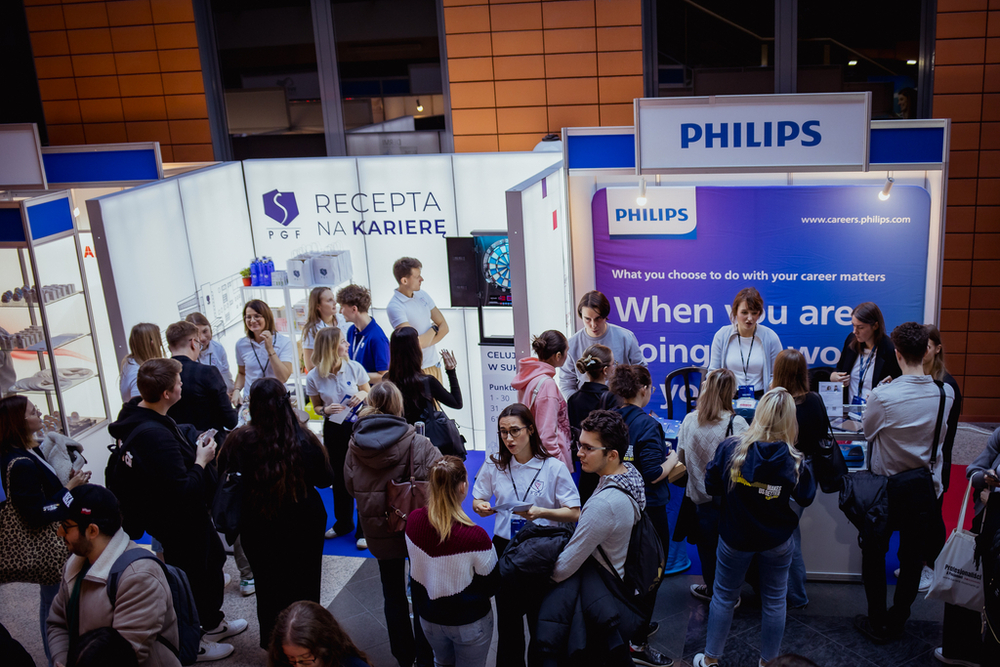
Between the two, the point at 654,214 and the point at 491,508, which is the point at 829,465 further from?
the point at 654,214

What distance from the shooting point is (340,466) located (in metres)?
4.68

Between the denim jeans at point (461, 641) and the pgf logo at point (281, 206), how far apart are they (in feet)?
14.9

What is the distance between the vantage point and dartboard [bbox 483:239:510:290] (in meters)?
6.02

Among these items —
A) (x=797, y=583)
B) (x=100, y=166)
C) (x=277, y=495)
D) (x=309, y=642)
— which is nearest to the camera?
(x=309, y=642)

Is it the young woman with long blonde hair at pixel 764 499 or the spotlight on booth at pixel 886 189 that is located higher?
the spotlight on booth at pixel 886 189

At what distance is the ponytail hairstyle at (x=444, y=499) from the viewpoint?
9.53 ft

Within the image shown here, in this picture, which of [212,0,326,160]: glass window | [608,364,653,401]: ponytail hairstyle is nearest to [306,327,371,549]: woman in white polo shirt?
[608,364,653,401]: ponytail hairstyle

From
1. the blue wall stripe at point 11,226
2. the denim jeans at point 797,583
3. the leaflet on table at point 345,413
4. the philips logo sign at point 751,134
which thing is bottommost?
the denim jeans at point 797,583

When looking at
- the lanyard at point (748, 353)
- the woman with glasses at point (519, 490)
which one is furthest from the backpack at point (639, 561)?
the lanyard at point (748, 353)

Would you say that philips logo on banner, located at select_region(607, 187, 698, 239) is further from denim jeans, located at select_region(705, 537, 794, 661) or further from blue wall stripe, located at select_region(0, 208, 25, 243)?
blue wall stripe, located at select_region(0, 208, 25, 243)

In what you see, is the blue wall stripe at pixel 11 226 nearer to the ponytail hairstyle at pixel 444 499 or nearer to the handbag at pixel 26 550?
the handbag at pixel 26 550

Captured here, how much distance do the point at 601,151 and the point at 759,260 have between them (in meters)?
1.39

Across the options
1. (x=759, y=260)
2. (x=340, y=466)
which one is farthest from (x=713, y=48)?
(x=340, y=466)

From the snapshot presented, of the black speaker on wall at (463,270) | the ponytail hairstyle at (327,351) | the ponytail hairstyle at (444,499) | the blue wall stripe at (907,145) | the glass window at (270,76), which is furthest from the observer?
the glass window at (270,76)
